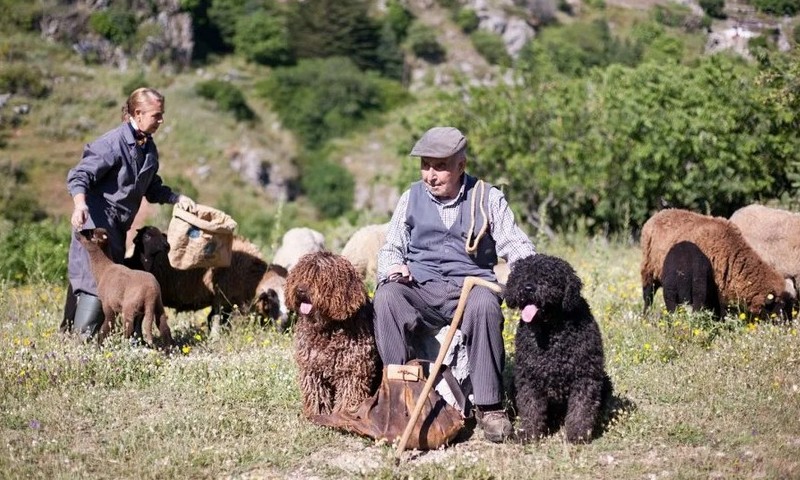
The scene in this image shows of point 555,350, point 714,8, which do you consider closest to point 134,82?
point 714,8

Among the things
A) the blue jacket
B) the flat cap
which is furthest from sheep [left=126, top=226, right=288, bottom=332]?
the flat cap

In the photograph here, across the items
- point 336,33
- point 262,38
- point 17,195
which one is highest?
point 336,33

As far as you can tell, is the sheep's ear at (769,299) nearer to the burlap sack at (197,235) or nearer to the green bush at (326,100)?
the burlap sack at (197,235)

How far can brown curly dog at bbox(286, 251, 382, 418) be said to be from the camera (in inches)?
235

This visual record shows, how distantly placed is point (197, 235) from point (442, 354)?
10.4 feet

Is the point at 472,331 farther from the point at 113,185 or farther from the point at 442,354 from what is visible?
the point at 113,185

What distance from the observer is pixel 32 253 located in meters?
13.1

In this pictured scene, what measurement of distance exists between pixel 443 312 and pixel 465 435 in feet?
2.82

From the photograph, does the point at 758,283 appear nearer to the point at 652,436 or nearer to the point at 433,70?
the point at 652,436

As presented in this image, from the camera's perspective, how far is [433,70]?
80438 mm

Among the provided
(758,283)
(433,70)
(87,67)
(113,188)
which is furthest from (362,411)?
(433,70)

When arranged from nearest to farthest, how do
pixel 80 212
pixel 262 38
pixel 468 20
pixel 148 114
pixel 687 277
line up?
pixel 80 212 → pixel 148 114 → pixel 687 277 → pixel 262 38 → pixel 468 20

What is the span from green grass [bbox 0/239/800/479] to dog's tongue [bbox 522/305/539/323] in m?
0.88

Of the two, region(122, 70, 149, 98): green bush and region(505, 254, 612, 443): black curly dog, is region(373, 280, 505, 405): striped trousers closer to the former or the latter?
region(505, 254, 612, 443): black curly dog
